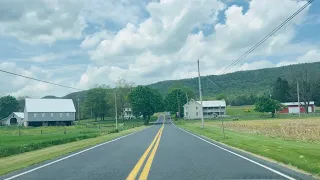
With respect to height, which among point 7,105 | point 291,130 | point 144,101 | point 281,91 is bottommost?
point 291,130

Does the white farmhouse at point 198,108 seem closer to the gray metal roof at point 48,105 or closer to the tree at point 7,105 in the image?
the gray metal roof at point 48,105

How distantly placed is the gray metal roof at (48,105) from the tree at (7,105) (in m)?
47.9

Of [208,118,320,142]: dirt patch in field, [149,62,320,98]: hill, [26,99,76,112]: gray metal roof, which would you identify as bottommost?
[208,118,320,142]: dirt patch in field

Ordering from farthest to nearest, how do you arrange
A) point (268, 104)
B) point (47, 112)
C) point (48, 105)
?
point (48, 105)
point (47, 112)
point (268, 104)

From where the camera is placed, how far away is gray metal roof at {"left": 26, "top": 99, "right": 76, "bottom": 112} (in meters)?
102

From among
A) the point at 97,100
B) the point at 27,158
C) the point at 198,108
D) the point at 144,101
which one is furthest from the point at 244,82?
the point at 27,158

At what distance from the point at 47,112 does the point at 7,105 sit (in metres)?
54.0

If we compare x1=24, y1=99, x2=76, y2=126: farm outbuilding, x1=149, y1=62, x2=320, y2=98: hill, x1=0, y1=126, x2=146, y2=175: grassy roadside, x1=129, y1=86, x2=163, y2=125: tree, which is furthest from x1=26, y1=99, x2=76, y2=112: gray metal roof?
x1=0, y1=126, x2=146, y2=175: grassy roadside

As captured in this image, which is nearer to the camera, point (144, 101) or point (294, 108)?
point (144, 101)

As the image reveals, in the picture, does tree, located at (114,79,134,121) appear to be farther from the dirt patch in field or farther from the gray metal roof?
the dirt patch in field

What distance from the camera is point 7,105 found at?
146625 millimetres

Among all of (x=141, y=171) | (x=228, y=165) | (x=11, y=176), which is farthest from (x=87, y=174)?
(x=228, y=165)

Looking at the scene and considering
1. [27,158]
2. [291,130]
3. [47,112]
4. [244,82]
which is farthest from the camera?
[244,82]

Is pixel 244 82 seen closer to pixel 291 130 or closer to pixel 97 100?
pixel 97 100
